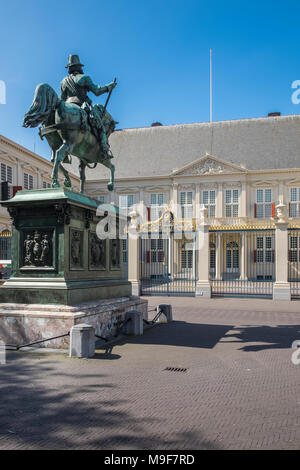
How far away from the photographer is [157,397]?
15.6 ft

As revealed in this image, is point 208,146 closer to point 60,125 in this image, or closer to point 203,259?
point 203,259

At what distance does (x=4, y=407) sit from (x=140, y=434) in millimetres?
1628

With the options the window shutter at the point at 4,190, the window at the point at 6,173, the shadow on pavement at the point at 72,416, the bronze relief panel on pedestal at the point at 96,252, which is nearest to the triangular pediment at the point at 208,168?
the window at the point at 6,173

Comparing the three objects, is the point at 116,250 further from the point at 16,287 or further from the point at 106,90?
the point at 106,90

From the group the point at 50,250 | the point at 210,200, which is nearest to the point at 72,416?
the point at 50,250

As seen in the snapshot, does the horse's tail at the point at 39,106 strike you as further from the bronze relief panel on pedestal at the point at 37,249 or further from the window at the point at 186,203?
the window at the point at 186,203

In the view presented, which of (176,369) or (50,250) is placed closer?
(176,369)

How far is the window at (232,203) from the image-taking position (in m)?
35.6

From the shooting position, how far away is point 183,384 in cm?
525

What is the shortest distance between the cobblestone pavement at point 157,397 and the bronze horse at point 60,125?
3.71 metres

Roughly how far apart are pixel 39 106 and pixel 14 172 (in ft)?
76.0

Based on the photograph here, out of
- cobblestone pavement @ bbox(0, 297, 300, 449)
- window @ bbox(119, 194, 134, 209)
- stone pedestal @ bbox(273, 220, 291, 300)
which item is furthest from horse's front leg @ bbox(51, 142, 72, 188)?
window @ bbox(119, 194, 134, 209)

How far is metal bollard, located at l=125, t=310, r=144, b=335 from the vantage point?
27.9ft
